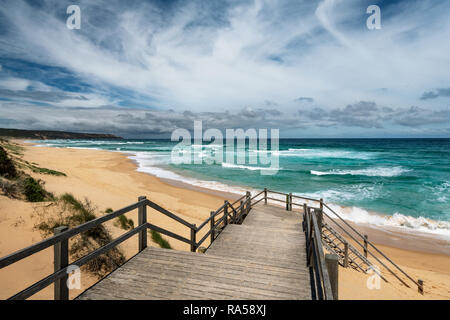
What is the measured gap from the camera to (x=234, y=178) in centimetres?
2808

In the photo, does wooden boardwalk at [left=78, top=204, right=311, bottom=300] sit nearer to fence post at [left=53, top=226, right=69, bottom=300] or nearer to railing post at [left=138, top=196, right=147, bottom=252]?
railing post at [left=138, top=196, right=147, bottom=252]

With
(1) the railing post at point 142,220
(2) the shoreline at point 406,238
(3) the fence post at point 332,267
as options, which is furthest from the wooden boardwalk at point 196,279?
(2) the shoreline at point 406,238

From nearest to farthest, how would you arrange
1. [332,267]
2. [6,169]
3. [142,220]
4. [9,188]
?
[332,267], [142,220], [9,188], [6,169]

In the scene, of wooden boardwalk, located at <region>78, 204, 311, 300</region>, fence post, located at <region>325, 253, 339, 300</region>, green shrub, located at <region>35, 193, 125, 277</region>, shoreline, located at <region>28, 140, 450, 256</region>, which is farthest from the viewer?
shoreline, located at <region>28, 140, 450, 256</region>

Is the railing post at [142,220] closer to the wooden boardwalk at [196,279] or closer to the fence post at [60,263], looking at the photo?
the wooden boardwalk at [196,279]

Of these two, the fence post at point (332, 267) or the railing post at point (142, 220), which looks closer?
the fence post at point (332, 267)

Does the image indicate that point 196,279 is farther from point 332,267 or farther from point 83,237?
point 83,237

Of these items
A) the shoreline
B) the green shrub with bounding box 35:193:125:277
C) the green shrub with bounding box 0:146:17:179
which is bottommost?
the shoreline

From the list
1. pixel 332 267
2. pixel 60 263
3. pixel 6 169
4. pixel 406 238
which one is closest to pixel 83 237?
pixel 60 263

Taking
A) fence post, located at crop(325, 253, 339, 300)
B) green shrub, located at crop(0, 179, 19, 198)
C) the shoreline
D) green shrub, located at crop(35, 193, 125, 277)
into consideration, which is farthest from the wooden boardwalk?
the shoreline

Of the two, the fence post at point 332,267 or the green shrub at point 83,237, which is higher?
the fence post at point 332,267

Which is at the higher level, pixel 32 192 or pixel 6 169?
pixel 6 169

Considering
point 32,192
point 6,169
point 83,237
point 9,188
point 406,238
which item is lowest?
point 406,238
